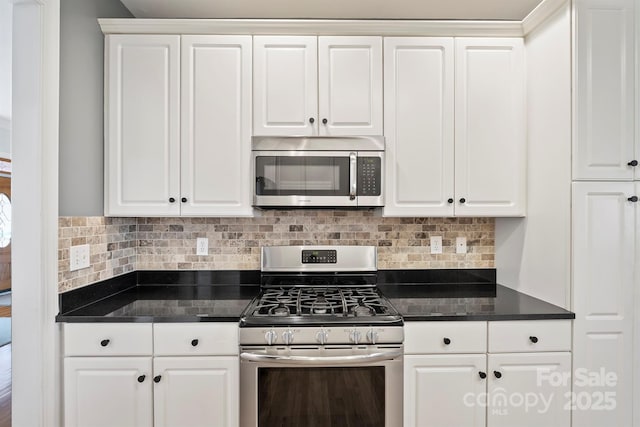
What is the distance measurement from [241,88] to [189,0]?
59 centimetres

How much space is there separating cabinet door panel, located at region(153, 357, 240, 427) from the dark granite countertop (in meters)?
0.20

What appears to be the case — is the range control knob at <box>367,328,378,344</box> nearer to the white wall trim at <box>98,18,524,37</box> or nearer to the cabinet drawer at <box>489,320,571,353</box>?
the cabinet drawer at <box>489,320,571,353</box>

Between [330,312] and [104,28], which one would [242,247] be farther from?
[104,28]

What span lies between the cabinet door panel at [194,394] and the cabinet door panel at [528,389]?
1210 millimetres

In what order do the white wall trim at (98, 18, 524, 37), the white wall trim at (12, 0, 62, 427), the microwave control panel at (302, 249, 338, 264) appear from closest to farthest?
the white wall trim at (12, 0, 62, 427) → the white wall trim at (98, 18, 524, 37) → the microwave control panel at (302, 249, 338, 264)

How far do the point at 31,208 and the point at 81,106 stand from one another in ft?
1.96

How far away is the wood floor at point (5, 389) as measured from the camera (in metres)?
2.50

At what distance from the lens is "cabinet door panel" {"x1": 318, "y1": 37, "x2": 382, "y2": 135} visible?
202 centimetres

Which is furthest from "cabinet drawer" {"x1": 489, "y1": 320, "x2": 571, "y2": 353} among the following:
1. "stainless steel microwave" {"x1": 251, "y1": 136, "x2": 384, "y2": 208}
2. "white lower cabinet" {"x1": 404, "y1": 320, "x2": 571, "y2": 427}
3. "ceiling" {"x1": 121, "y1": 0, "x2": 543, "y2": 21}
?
"ceiling" {"x1": 121, "y1": 0, "x2": 543, "y2": 21}

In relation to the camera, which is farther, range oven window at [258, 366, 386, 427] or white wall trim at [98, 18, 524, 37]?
white wall trim at [98, 18, 524, 37]

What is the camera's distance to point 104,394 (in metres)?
1.65

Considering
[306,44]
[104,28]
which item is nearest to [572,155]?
A: [306,44]

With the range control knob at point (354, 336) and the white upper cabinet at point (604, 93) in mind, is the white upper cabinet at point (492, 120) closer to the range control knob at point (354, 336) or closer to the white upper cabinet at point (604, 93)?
the white upper cabinet at point (604, 93)

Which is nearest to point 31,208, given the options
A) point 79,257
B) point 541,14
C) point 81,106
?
point 79,257
